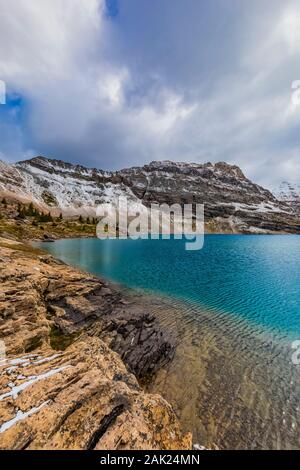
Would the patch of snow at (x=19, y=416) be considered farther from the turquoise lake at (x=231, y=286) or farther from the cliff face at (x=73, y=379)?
the turquoise lake at (x=231, y=286)

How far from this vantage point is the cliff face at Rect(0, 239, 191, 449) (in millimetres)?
6359

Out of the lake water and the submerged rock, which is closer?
the submerged rock

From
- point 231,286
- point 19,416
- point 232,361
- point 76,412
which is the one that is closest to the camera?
point 19,416

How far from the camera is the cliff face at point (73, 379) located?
20.9ft

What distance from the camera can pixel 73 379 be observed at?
845cm

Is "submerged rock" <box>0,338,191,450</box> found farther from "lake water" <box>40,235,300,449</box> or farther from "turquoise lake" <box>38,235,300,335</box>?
"turquoise lake" <box>38,235,300,335</box>

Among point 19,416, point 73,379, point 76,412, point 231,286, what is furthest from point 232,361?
point 231,286

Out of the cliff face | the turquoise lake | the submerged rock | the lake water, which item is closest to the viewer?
the submerged rock

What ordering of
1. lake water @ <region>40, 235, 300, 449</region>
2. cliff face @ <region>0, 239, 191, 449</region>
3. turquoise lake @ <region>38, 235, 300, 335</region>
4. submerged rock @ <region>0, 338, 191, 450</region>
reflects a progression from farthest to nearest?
turquoise lake @ <region>38, 235, 300, 335</region>, lake water @ <region>40, 235, 300, 449</region>, cliff face @ <region>0, 239, 191, 449</region>, submerged rock @ <region>0, 338, 191, 450</region>

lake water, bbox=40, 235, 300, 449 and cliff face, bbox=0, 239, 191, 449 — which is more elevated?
cliff face, bbox=0, 239, 191, 449

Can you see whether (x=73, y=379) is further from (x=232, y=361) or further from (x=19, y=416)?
(x=232, y=361)

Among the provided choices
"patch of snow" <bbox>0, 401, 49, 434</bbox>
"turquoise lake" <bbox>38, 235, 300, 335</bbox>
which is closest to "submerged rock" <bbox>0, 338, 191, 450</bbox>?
"patch of snow" <bbox>0, 401, 49, 434</bbox>

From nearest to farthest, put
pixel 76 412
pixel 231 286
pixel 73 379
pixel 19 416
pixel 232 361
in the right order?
pixel 19 416
pixel 76 412
pixel 73 379
pixel 232 361
pixel 231 286

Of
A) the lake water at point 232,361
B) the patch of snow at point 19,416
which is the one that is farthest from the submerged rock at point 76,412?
the lake water at point 232,361
